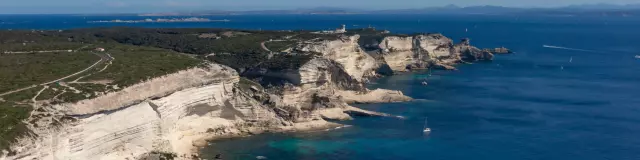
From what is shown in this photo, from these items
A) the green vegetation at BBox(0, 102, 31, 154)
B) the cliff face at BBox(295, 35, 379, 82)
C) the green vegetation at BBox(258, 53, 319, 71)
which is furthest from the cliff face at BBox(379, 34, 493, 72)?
the green vegetation at BBox(0, 102, 31, 154)

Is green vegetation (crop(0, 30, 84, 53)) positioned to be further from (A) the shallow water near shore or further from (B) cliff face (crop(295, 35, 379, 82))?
(A) the shallow water near shore

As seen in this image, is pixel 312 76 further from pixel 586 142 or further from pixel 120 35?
pixel 120 35

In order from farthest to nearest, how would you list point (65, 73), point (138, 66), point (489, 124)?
point (489, 124), point (138, 66), point (65, 73)

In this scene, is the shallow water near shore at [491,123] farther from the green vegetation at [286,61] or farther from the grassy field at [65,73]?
the green vegetation at [286,61]

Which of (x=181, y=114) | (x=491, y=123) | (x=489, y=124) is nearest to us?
(x=181, y=114)

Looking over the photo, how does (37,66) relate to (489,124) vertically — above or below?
above

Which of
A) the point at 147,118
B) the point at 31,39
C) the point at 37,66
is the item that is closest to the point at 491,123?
the point at 147,118

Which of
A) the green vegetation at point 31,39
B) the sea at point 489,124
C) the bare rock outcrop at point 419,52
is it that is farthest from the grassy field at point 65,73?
the bare rock outcrop at point 419,52

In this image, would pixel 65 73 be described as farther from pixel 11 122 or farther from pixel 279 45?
pixel 279 45
